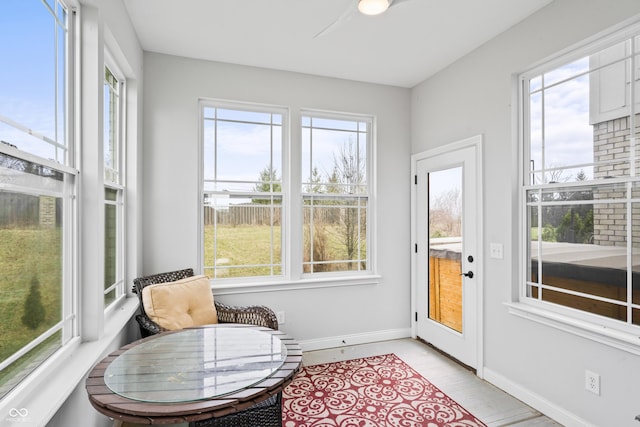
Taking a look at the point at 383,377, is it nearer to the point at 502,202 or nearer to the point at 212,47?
the point at 502,202

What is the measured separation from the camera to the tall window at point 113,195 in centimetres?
230

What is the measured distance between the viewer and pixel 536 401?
A: 7.97 feet

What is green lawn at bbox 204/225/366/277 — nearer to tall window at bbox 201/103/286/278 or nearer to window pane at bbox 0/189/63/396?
tall window at bbox 201/103/286/278

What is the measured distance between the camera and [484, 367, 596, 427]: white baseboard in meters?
2.19

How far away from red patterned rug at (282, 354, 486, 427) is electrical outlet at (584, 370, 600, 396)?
69cm

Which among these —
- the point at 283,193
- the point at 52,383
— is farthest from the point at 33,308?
the point at 283,193

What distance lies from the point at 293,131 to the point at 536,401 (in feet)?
9.93

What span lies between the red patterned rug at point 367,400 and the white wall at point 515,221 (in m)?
0.57

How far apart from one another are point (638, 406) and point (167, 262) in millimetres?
3398

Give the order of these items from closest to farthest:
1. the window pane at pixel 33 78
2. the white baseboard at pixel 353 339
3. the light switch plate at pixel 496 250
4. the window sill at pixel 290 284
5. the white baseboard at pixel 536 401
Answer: the window pane at pixel 33 78, the white baseboard at pixel 536 401, the light switch plate at pixel 496 250, the window sill at pixel 290 284, the white baseboard at pixel 353 339

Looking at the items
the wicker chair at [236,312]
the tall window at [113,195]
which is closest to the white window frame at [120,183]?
the tall window at [113,195]

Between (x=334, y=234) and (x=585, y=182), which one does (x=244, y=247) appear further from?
(x=585, y=182)

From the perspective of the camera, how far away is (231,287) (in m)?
3.20

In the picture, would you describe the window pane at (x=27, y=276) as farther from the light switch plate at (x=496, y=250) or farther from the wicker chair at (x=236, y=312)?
the light switch plate at (x=496, y=250)
